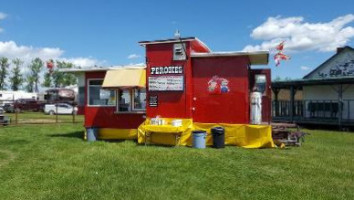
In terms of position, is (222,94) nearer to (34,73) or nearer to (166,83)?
(166,83)

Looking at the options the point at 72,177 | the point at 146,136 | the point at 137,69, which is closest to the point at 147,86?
the point at 137,69

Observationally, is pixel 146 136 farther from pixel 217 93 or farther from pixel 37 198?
pixel 37 198

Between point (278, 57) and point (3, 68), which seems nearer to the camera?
point (278, 57)

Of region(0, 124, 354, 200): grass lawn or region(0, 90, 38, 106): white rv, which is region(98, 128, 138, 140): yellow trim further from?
region(0, 90, 38, 106): white rv

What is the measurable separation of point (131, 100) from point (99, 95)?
1.71 m

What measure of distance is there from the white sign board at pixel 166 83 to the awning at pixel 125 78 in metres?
0.42

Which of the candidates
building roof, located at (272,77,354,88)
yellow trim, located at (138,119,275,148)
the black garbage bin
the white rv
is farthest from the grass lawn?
the white rv

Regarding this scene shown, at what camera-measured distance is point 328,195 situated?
27.2ft

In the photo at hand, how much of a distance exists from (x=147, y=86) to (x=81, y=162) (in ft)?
18.8

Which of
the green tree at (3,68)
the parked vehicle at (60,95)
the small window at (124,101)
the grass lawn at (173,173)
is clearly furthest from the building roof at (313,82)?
the green tree at (3,68)

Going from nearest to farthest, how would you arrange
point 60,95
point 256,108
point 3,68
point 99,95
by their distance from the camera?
point 256,108 → point 99,95 → point 60,95 → point 3,68

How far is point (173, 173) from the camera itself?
10039 mm

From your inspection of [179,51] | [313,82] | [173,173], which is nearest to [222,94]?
[179,51]

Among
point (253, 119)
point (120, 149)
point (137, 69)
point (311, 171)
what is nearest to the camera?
point (311, 171)
